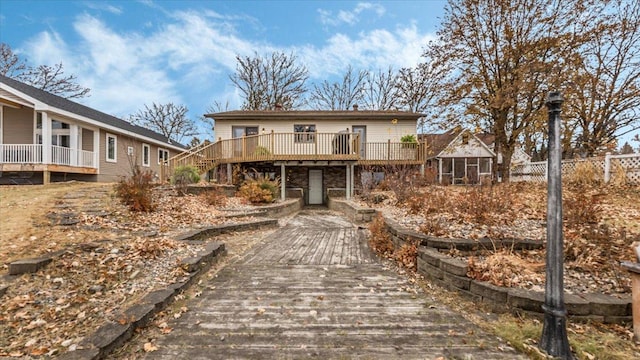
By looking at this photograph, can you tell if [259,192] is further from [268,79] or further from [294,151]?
[268,79]

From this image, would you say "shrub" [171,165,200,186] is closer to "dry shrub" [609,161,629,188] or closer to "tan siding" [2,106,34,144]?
"tan siding" [2,106,34,144]

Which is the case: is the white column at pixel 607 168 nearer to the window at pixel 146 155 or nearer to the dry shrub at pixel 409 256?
the dry shrub at pixel 409 256

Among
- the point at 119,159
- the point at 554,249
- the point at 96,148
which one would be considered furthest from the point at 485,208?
the point at 119,159

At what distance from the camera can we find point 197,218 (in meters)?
6.87

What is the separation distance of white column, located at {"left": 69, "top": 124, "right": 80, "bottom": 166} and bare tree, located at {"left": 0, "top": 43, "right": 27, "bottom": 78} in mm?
12267

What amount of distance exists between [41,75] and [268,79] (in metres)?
15.5

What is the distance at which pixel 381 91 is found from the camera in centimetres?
2289

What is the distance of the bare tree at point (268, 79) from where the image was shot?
844 inches

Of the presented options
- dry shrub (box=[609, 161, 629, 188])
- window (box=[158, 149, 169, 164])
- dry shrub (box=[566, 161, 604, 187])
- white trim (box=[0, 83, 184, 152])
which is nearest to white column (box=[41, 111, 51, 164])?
white trim (box=[0, 83, 184, 152])

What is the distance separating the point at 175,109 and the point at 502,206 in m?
29.7

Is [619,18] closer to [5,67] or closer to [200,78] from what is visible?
[200,78]

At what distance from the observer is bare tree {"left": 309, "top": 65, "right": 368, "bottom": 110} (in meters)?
23.4

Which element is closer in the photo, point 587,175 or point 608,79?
point 587,175

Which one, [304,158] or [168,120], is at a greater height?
[168,120]
